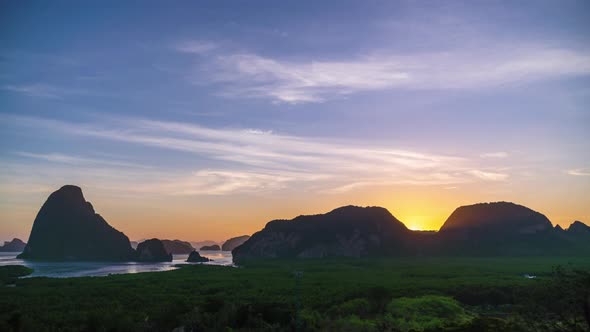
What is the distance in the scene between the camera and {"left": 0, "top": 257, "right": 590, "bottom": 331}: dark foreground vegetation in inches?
1194

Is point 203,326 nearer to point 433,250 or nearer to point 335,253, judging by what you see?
point 335,253

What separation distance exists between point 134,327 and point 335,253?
158329 mm

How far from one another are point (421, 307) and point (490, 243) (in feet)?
523

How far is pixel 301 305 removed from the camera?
172 ft

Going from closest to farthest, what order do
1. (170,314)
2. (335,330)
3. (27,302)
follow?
(335,330), (170,314), (27,302)

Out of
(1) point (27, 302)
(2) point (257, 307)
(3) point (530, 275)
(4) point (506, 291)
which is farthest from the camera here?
(3) point (530, 275)

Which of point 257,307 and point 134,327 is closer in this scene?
point 134,327

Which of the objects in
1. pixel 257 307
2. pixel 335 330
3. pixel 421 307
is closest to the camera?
pixel 335 330

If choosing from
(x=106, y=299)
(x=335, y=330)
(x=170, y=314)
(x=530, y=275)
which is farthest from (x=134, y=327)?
(x=530, y=275)

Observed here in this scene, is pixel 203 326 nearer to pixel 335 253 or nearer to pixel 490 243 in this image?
pixel 335 253

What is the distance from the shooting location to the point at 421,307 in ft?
165

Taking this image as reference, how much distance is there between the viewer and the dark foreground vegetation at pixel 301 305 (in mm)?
30316

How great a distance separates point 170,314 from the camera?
41594 millimetres

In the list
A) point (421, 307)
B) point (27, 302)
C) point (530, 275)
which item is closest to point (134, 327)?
point (27, 302)
